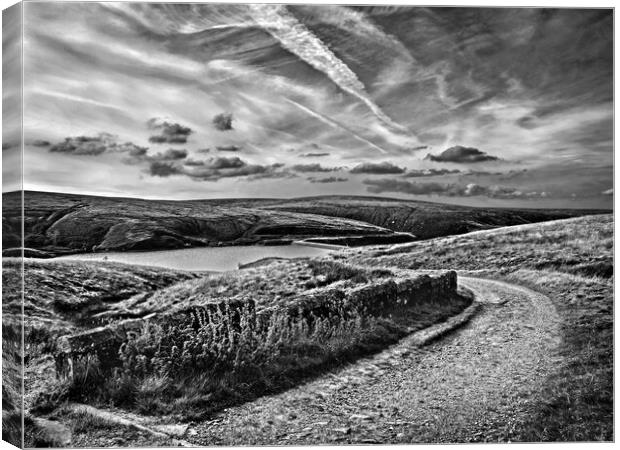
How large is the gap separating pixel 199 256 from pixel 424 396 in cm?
362

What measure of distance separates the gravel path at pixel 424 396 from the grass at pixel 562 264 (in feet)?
1.31

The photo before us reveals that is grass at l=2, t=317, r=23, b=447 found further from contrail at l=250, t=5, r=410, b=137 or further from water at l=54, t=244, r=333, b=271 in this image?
contrail at l=250, t=5, r=410, b=137

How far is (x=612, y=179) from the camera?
11266mm

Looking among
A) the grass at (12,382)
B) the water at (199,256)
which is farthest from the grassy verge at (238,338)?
the grass at (12,382)

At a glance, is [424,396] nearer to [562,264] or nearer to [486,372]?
[486,372]

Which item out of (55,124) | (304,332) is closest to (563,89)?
(304,332)

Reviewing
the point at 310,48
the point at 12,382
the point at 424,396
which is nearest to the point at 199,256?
the point at 12,382

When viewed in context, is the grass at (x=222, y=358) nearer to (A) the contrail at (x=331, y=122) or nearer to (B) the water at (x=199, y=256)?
(B) the water at (x=199, y=256)

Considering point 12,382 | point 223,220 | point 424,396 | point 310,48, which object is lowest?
point 424,396

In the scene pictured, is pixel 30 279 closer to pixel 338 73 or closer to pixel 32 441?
pixel 32 441

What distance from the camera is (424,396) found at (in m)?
10.1

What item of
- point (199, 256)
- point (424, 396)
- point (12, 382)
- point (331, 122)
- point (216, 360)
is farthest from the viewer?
point (331, 122)

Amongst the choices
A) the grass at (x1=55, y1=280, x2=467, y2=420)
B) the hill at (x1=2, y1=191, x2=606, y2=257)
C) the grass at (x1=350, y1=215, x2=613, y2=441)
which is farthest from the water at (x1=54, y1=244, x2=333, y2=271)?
the grass at (x1=350, y1=215, x2=613, y2=441)

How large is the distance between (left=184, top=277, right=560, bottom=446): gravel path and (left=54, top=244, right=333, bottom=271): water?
1945mm
